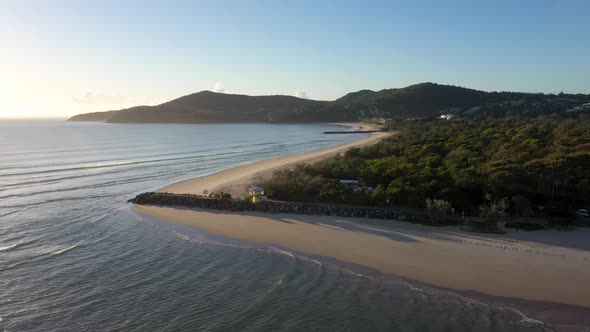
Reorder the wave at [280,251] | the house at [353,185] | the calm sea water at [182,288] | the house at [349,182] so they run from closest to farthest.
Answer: the calm sea water at [182,288] → the wave at [280,251] → the house at [353,185] → the house at [349,182]

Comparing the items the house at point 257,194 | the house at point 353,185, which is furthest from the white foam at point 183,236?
the house at point 353,185

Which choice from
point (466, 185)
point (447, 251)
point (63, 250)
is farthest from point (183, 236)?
point (466, 185)

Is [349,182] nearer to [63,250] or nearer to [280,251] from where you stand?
[280,251]

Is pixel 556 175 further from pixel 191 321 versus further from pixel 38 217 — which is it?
pixel 38 217

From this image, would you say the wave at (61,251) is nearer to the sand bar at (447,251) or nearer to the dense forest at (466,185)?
the sand bar at (447,251)

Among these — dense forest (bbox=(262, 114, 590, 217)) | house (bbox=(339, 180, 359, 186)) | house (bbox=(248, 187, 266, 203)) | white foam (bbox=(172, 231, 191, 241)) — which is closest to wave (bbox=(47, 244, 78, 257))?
white foam (bbox=(172, 231, 191, 241))

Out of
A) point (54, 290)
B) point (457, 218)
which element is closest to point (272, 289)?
point (54, 290)
